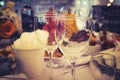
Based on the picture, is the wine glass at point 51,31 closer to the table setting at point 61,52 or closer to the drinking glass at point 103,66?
the table setting at point 61,52

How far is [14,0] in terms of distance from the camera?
0.80m

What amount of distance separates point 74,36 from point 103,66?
4.6 inches

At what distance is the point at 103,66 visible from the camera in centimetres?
78

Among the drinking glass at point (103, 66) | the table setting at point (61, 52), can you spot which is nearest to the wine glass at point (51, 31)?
the table setting at point (61, 52)

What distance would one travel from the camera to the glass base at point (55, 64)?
2.72 ft

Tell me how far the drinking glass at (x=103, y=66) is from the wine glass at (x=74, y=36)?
0.05 meters

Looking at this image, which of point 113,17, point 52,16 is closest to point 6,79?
point 52,16

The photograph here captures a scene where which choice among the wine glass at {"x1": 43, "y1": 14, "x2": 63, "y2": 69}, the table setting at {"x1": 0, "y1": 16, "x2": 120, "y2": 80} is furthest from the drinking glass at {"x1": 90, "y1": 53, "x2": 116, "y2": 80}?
the wine glass at {"x1": 43, "y1": 14, "x2": 63, "y2": 69}

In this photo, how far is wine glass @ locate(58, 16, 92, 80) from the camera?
2.53ft

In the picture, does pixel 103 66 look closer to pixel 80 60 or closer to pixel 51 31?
pixel 80 60

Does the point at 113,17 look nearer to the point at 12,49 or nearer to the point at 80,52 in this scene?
the point at 80,52

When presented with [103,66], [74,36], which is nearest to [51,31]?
[74,36]

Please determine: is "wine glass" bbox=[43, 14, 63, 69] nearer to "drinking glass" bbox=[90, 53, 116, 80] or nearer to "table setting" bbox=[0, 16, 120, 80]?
"table setting" bbox=[0, 16, 120, 80]

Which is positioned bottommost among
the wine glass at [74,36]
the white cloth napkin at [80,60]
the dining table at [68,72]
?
the dining table at [68,72]
